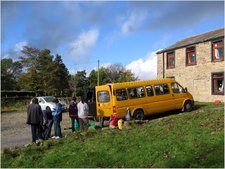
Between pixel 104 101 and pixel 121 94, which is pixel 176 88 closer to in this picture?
pixel 121 94

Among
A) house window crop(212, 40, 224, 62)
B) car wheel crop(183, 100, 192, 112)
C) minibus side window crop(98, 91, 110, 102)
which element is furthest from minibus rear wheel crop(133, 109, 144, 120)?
house window crop(212, 40, 224, 62)

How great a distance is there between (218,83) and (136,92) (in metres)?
12.6

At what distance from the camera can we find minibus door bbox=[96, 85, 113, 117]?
15.7 meters

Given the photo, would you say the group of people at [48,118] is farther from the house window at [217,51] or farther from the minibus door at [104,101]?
the house window at [217,51]

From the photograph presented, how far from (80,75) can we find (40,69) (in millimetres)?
22160

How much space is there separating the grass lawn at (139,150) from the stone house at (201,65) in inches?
671

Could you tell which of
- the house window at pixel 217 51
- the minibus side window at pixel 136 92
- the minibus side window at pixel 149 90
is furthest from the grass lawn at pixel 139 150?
the house window at pixel 217 51

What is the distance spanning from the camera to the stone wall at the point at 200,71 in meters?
26.8

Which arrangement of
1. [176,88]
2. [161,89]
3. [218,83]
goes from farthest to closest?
1. [218,83]
2. [176,88]
3. [161,89]

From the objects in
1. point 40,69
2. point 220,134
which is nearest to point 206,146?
point 220,134

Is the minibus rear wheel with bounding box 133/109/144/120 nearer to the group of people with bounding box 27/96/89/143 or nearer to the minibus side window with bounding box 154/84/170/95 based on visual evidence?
the minibus side window with bounding box 154/84/170/95

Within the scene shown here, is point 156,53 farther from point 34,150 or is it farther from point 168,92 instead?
point 34,150

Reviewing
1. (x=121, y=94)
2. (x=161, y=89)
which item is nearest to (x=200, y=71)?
(x=161, y=89)

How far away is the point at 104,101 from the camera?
15922mm
